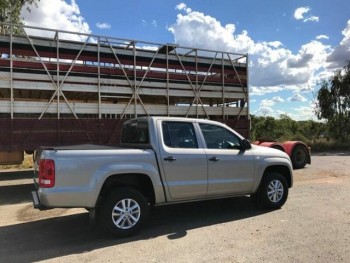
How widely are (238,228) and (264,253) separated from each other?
116cm

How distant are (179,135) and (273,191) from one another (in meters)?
2.23

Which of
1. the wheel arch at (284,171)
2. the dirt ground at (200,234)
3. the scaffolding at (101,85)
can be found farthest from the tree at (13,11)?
the wheel arch at (284,171)

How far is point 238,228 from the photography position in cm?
→ 604

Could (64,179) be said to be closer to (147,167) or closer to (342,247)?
(147,167)

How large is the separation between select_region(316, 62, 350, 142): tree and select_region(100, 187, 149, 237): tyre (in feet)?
78.5

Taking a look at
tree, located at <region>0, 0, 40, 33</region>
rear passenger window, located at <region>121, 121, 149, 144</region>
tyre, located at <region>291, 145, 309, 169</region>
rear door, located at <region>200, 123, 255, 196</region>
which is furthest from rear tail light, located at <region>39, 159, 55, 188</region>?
tree, located at <region>0, 0, 40, 33</region>

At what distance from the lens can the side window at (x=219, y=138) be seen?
6.70 meters

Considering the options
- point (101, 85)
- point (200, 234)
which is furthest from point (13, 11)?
point (200, 234)

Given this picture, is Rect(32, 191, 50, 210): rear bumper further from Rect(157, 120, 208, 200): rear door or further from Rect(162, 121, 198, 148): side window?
Rect(162, 121, 198, 148): side window

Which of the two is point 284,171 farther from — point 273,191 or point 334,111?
point 334,111

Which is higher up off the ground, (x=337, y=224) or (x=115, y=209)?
(x=115, y=209)

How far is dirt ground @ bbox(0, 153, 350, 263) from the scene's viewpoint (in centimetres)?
487

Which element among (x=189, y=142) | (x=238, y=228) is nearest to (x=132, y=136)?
(x=189, y=142)

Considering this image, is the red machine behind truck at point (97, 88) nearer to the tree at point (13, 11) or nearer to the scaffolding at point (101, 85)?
the scaffolding at point (101, 85)
